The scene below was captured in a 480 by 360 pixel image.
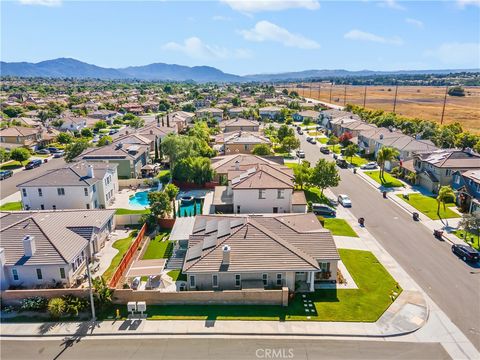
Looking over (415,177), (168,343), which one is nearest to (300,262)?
(168,343)

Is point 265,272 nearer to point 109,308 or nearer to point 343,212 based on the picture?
point 109,308

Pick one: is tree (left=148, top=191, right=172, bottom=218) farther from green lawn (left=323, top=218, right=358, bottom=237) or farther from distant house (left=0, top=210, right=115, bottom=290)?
green lawn (left=323, top=218, right=358, bottom=237)

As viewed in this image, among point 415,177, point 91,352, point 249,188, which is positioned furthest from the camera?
point 415,177

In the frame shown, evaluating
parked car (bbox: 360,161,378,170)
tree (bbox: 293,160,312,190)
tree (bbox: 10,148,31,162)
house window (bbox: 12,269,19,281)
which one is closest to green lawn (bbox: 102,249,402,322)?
house window (bbox: 12,269,19,281)

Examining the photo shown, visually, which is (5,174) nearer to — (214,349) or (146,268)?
(146,268)

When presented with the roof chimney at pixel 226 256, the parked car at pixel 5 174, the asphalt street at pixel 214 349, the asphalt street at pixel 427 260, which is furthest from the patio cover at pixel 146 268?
the parked car at pixel 5 174

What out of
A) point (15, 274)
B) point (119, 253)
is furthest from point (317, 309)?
point (15, 274)

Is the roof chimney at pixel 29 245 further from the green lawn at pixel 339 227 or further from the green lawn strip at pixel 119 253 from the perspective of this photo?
the green lawn at pixel 339 227
